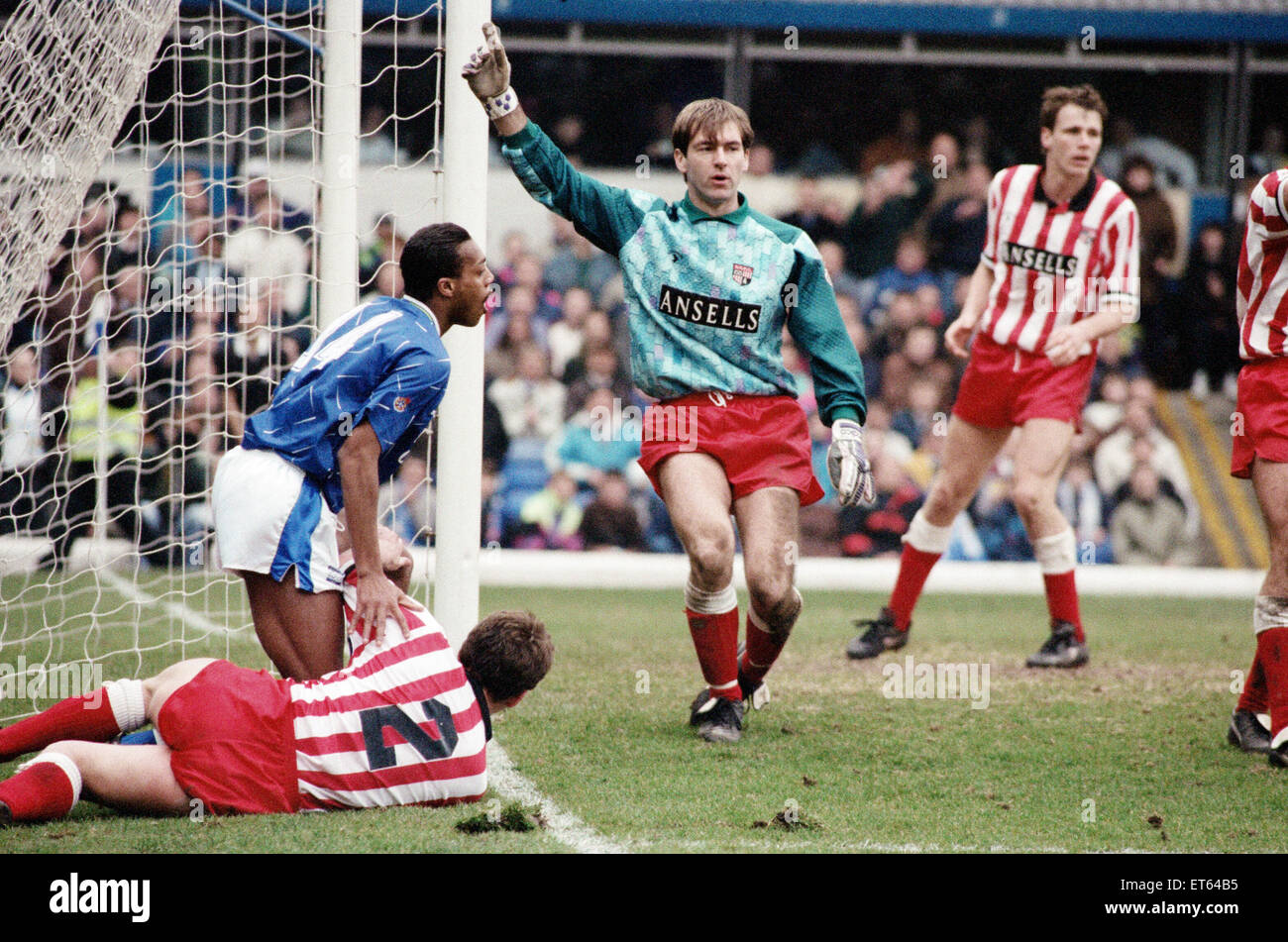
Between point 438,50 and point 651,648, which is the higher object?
point 438,50

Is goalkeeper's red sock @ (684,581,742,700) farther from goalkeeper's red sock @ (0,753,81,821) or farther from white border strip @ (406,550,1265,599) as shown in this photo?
white border strip @ (406,550,1265,599)

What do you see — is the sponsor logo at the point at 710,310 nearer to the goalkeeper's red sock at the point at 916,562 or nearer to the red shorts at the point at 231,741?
the red shorts at the point at 231,741

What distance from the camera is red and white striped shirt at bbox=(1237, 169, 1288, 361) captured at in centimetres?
446

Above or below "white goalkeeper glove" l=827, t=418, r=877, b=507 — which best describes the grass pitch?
below

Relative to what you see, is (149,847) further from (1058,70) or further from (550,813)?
(1058,70)

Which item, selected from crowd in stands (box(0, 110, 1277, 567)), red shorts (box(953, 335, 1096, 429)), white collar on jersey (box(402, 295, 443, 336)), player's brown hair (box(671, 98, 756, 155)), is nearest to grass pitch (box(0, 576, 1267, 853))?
red shorts (box(953, 335, 1096, 429))

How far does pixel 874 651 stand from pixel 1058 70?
10146 mm

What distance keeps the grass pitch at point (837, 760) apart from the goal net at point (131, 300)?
19cm

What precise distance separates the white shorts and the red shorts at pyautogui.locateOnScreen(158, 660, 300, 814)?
46cm

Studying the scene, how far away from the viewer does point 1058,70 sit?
14.5 m

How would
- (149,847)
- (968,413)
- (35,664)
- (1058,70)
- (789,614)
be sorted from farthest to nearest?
(1058,70), (968,413), (35,664), (789,614), (149,847)

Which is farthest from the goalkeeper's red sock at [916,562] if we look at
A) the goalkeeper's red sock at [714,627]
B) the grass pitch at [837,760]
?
the goalkeeper's red sock at [714,627]

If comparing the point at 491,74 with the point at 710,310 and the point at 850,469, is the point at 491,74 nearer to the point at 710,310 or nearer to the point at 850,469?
the point at 710,310
